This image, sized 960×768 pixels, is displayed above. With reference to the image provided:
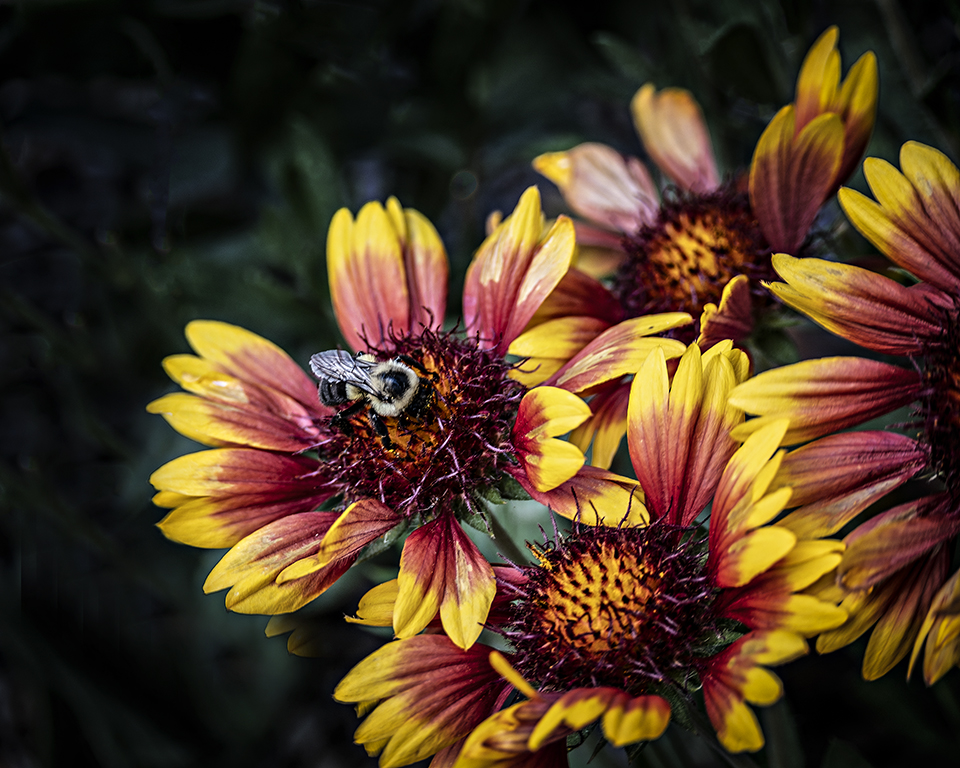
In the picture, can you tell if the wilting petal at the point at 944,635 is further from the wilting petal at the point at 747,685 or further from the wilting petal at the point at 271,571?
the wilting petal at the point at 271,571

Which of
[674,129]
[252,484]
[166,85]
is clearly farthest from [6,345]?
[674,129]

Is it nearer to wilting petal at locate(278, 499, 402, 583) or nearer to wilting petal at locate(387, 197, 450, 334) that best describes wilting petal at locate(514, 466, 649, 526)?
wilting petal at locate(278, 499, 402, 583)

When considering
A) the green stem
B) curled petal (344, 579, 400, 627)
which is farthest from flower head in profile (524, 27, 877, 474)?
curled petal (344, 579, 400, 627)

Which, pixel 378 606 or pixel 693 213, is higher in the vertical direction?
pixel 693 213

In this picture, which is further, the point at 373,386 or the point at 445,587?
the point at 373,386

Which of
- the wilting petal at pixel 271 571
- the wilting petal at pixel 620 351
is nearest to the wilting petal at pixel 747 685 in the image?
the wilting petal at pixel 620 351

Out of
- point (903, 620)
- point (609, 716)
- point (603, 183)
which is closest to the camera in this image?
point (609, 716)

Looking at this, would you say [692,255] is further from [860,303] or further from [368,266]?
[368,266]

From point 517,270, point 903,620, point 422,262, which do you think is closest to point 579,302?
point 517,270
